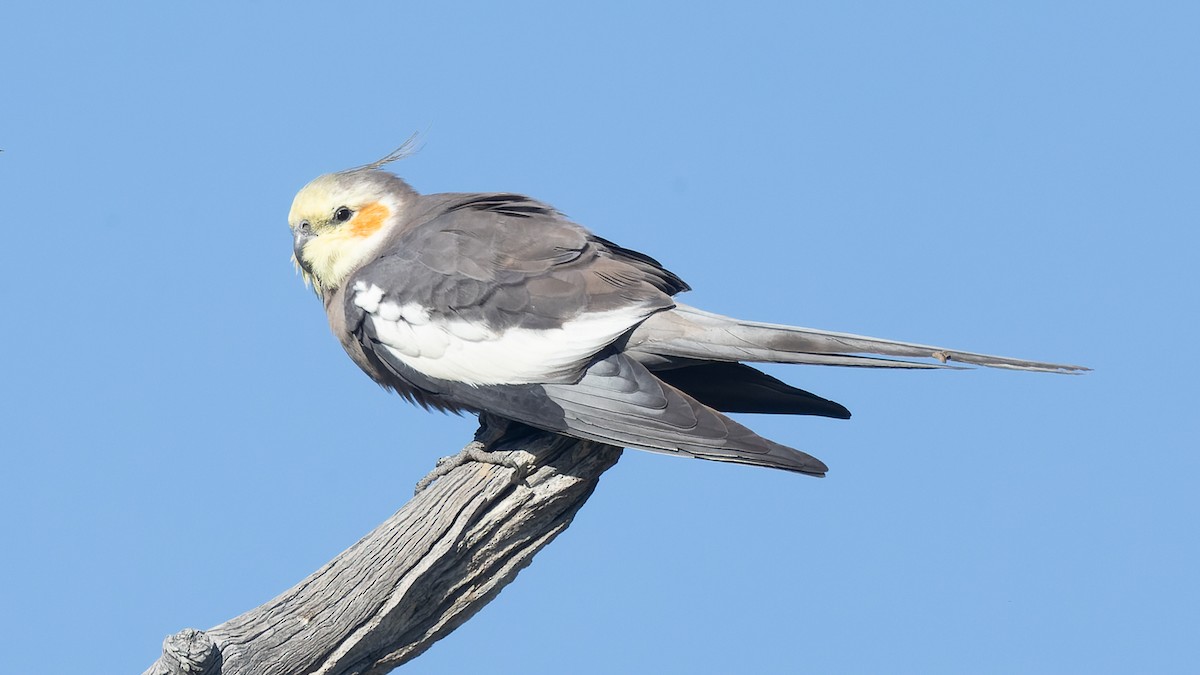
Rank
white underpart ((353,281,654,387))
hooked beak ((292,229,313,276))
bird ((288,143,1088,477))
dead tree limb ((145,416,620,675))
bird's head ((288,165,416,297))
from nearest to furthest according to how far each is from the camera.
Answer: dead tree limb ((145,416,620,675)) → bird ((288,143,1088,477)) → white underpart ((353,281,654,387)) → bird's head ((288,165,416,297)) → hooked beak ((292,229,313,276))

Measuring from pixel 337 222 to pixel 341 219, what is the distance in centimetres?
3

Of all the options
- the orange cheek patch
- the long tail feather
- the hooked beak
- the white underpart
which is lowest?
the long tail feather

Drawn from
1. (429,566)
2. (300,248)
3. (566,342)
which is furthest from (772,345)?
(300,248)

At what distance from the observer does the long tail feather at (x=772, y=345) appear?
637 cm

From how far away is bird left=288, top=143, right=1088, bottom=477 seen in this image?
6469 mm

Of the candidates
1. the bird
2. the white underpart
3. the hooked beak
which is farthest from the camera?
the hooked beak

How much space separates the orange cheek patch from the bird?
0.15 m

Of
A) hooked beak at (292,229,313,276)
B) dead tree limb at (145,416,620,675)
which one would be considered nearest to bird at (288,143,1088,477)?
dead tree limb at (145,416,620,675)

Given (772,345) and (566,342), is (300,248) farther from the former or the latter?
(772,345)

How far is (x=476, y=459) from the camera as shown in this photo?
270 inches

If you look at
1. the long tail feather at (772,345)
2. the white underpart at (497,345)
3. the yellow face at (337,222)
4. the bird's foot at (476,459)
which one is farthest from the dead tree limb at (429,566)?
the yellow face at (337,222)

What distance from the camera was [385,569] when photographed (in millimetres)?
6465

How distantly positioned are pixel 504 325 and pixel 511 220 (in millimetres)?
791

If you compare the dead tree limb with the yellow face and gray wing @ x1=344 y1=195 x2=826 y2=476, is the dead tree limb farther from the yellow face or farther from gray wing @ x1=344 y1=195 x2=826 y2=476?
the yellow face
